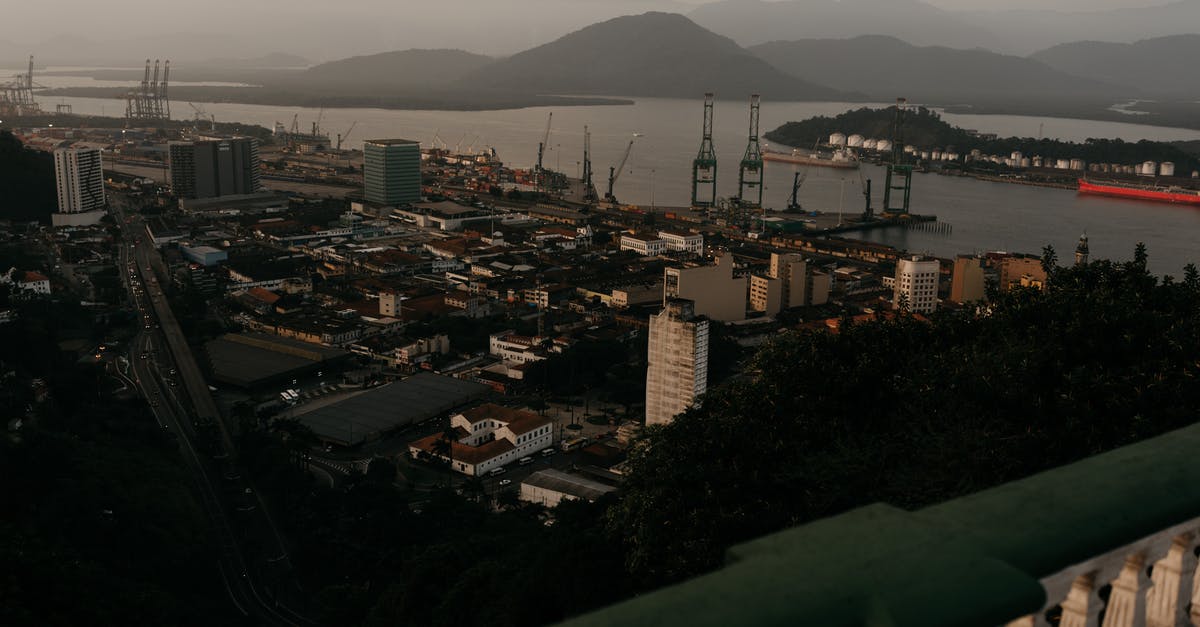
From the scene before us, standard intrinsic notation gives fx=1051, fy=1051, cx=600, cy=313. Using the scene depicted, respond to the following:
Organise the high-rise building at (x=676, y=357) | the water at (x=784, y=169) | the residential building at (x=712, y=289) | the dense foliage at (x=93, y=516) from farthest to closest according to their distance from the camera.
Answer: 1. the water at (x=784, y=169)
2. the residential building at (x=712, y=289)
3. the high-rise building at (x=676, y=357)
4. the dense foliage at (x=93, y=516)

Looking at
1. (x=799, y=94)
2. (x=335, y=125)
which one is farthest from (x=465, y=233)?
(x=799, y=94)

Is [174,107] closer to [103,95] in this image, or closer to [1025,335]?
[103,95]

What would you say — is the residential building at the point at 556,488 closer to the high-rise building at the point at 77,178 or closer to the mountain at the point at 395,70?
the high-rise building at the point at 77,178

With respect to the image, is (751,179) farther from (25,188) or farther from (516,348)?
(516,348)

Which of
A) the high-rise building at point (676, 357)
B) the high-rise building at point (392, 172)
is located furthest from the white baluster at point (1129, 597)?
the high-rise building at point (392, 172)

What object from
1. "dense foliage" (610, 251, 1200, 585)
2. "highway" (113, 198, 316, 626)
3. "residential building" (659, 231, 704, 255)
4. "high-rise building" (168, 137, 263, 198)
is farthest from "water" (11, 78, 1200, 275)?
"dense foliage" (610, 251, 1200, 585)

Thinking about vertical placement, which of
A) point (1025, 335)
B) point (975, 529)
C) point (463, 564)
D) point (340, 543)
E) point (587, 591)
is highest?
point (975, 529)

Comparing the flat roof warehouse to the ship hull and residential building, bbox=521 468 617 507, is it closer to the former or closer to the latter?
residential building, bbox=521 468 617 507
